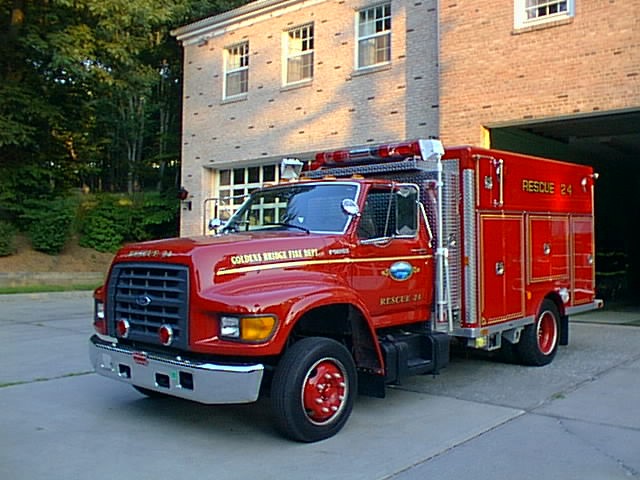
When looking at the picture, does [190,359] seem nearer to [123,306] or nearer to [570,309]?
[123,306]

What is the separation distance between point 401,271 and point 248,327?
6.70ft

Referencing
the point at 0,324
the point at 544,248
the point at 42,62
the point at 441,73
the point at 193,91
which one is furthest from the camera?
the point at 42,62

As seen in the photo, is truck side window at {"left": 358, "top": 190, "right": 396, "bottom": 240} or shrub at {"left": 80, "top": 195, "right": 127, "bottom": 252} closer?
truck side window at {"left": 358, "top": 190, "right": 396, "bottom": 240}

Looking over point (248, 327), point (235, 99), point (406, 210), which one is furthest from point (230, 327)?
point (235, 99)

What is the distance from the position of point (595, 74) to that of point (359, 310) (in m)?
8.43

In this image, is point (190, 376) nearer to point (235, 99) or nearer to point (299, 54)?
point (299, 54)

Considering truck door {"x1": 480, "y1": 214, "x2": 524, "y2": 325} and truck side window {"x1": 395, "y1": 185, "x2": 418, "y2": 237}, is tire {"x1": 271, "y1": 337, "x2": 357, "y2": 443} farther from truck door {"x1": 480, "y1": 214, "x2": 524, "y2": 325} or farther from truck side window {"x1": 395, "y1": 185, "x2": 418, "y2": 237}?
truck door {"x1": 480, "y1": 214, "x2": 524, "y2": 325}

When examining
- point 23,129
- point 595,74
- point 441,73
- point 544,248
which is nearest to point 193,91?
point 23,129

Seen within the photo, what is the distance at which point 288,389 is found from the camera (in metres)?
5.61

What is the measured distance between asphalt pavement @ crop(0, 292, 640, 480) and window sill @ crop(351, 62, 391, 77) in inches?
348

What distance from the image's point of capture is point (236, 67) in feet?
67.8

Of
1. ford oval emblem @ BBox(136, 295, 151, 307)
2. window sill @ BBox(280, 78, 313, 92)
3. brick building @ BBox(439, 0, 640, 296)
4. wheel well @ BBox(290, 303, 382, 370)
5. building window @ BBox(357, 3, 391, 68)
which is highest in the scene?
building window @ BBox(357, 3, 391, 68)

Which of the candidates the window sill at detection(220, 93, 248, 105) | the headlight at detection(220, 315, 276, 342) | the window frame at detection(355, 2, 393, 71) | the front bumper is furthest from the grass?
the headlight at detection(220, 315, 276, 342)

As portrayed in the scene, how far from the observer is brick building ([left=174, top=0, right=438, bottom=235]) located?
15781 millimetres
